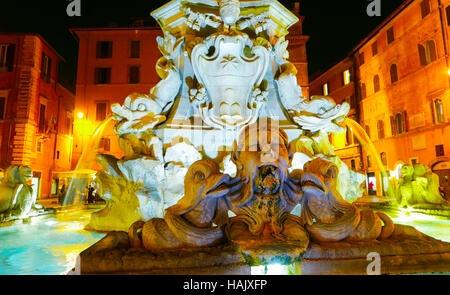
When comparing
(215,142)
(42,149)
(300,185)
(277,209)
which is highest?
(42,149)

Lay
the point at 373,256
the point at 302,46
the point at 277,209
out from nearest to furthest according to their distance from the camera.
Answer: the point at 373,256 → the point at 277,209 → the point at 302,46

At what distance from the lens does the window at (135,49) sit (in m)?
25.8

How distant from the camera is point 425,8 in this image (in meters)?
20.0

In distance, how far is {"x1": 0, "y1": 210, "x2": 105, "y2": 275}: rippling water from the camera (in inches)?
97.6

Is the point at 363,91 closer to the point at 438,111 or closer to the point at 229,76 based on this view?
the point at 438,111

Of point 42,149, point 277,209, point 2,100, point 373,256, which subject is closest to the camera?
point 373,256

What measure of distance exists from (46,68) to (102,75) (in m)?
4.05

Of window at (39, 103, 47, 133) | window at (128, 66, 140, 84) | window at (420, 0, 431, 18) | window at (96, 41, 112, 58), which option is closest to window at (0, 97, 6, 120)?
window at (39, 103, 47, 133)

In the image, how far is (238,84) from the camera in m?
4.22

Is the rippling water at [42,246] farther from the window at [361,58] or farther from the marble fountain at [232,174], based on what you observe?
the window at [361,58]

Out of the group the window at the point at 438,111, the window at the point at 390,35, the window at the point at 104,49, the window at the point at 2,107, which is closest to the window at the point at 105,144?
the window at the point at 2,107

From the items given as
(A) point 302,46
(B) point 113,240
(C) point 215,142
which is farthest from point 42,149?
(B) point 113,240

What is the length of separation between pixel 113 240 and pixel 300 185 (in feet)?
4.53
